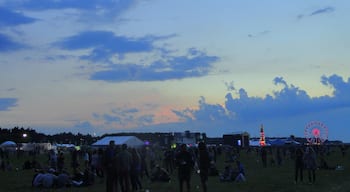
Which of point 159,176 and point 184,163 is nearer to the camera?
point 184,163

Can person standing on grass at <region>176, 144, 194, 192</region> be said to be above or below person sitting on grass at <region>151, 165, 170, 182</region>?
above

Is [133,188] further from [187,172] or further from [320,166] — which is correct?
[320,166]

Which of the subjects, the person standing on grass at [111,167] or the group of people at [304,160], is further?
the group of people at [304,160]

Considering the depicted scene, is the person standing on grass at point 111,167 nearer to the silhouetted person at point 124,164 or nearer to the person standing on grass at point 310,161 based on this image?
the silhouetted person at point 124,164

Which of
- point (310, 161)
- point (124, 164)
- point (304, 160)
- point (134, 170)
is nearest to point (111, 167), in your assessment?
point (124, 164)

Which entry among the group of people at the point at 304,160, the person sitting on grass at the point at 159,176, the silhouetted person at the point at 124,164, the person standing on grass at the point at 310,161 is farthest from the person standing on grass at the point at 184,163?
the person standing on grass at the point at 310,161

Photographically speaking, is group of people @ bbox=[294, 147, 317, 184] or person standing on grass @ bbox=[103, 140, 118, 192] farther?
group of people @ bbox=[294, 147, 317, 184]

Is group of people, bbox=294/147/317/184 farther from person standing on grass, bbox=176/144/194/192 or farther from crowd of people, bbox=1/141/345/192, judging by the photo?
person standing on grass, bbox=176/144/194/192

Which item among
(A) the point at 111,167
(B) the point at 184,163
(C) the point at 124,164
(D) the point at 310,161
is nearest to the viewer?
(B) the point at 184,163

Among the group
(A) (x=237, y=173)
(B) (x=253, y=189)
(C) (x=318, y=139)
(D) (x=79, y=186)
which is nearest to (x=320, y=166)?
(A) (x=237, y=173)

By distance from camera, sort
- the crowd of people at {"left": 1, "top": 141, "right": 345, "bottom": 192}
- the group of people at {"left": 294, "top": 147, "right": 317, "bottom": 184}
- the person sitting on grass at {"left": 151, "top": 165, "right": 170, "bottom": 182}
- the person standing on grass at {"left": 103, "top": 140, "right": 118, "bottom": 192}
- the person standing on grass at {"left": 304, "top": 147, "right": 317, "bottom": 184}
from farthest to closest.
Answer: the person sitting on grass at {"left": 151, "top": 165, "right": 170, "bottom": 182} < the person standing on grass at {"left": 304, "top": 147, "right": 317, "bottom": 184} < the group of people at {"left": 294, "top": 147, "right": 317, "bottom": 184} < the person standing on grass at {"left": 103, "top": 140, "right": 118, "bottom": 192} < the crowd of people at {"left": 1, "top": 141, "right": 345, "bottom": 192}

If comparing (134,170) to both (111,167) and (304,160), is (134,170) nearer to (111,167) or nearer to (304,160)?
(111,167)

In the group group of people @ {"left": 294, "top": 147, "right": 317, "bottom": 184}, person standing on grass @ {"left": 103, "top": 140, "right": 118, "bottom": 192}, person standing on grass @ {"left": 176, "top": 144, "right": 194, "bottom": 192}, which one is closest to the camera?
person standing on grass @ {"left": 176, "top": 144, "right": 194, "bottom": 192}

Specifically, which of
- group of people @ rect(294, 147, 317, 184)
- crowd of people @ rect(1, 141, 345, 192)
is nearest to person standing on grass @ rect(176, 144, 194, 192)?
crowd of people @ rect(1, 141, 345, 192)
